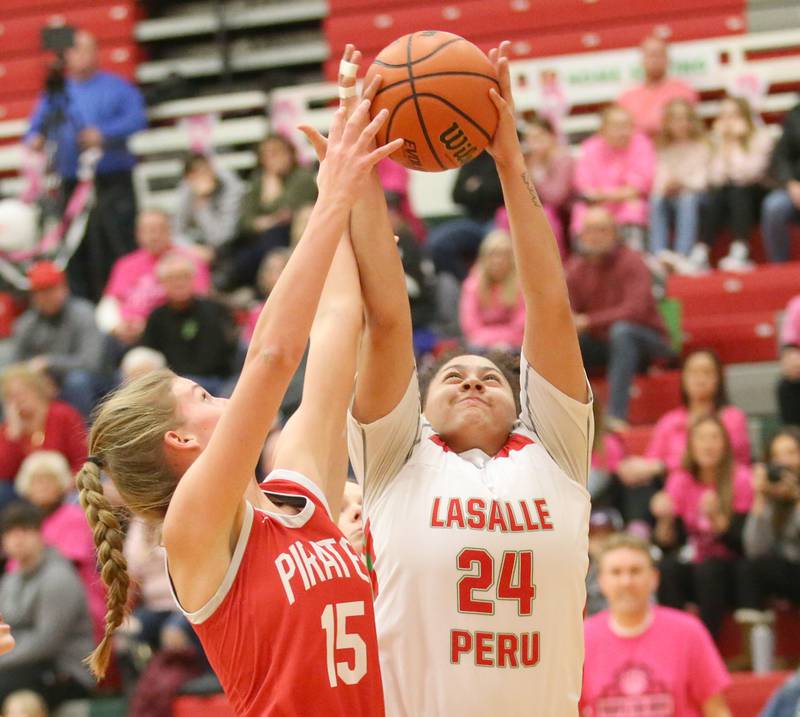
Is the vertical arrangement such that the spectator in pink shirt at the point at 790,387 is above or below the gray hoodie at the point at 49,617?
above

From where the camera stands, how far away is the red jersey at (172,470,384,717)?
9.59 ft

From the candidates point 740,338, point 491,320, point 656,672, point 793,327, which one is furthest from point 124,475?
point 740,338

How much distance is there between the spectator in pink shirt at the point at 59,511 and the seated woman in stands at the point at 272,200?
85.6 inches

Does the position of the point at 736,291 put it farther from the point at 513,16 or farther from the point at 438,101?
the point at 438,101

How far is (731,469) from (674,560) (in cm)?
59

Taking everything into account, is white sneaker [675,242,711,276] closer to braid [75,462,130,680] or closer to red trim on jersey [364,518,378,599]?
red trim on jersey [364,518,378,599]

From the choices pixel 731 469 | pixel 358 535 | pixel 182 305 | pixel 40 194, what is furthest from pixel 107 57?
pixel 358 535

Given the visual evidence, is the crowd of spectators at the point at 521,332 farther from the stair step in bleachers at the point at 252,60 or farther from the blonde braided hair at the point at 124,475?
the blonde braided hair at the point at 124,475

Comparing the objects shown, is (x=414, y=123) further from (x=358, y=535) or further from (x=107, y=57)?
(x=107, y=57)

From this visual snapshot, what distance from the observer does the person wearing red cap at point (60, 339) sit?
8.79 meters

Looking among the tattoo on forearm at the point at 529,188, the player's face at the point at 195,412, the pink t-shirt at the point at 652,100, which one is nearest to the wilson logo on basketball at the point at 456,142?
the tattoo on forearm at the point at 529,188

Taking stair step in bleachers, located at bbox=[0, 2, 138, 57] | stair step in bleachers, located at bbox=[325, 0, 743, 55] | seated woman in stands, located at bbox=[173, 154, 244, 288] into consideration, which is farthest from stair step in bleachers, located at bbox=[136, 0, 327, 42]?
seated woman in stands, located at bbox=[173, 154, 244, 288]

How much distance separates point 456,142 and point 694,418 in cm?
427

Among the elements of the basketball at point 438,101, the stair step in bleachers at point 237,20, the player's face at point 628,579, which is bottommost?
the player's face at point 628,579
